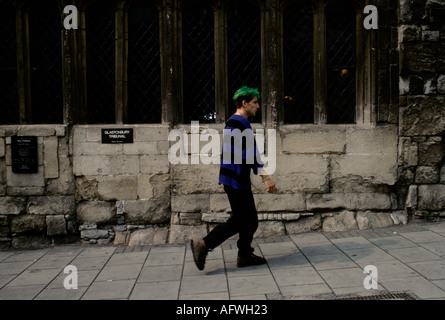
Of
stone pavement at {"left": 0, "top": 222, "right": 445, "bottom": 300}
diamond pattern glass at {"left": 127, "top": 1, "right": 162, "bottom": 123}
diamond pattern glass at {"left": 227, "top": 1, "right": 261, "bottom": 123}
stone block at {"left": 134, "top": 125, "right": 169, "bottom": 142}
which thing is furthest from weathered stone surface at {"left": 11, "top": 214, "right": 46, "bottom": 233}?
diamond pattern glass at {"left": 227, "top": 1, "right": 261, "bottom": 123}

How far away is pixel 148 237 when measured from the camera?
5.07m

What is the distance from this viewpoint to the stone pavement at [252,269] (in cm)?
322

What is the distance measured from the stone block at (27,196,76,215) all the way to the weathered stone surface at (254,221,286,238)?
2710 millimetres

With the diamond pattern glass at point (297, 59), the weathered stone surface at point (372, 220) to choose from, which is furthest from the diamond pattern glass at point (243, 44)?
the weathered stone surface at point (372, 220)

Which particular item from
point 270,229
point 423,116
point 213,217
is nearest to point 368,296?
point 270,229

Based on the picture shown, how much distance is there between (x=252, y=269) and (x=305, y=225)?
165 cm

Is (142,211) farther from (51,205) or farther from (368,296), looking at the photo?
(368,296)

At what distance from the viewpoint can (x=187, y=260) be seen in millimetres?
4238

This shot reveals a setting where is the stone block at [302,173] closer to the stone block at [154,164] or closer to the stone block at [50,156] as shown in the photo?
the stone block at [154,164]

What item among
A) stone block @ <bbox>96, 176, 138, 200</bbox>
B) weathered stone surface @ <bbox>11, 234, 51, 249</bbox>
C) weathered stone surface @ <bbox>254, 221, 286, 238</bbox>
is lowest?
weathered stone surface @ <bbox>11, 234, 51, 249</bbox>

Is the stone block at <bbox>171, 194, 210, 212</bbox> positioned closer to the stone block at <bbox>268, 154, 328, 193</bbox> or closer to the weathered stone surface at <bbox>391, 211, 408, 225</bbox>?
the stone block at <bbox>268, 154, 328, 193</bbox>

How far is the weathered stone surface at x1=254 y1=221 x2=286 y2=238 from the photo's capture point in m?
5.08

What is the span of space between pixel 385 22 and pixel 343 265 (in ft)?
11.5

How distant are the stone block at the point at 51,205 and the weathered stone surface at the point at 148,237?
993 mm
